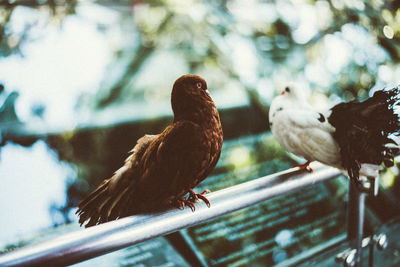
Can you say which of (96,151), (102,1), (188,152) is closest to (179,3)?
(102,1)

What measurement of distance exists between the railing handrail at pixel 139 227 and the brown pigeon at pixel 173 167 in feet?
0.12

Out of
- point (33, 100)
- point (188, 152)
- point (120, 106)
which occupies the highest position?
point (188, 152)

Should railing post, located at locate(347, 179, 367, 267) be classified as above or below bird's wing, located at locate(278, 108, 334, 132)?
below

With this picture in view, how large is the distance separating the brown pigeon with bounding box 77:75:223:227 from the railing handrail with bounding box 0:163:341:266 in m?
0.04

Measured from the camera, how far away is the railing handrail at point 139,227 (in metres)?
0.45

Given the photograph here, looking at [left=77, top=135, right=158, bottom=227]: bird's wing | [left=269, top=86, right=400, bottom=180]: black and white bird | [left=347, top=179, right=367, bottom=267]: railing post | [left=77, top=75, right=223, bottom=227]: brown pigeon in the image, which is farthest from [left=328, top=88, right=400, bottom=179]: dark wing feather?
[left=77, top=135, right=158, bottom=227]: bird's wing

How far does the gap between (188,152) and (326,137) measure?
0.48 meters

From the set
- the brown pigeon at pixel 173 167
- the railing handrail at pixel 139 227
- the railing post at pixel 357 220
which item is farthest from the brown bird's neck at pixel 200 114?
the railing post at pixel 357 220

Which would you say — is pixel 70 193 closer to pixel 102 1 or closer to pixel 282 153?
pixel 102 1

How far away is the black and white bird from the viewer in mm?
781

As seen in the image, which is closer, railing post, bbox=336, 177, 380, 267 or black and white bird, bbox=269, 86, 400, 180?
black and white bird, bbox=269, 86, 400, 180

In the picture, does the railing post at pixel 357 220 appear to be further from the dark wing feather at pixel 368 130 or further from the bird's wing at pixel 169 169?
the bird's wing at pixel 169 169

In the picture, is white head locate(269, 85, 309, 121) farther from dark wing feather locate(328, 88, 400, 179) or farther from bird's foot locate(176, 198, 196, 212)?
bird's foot locate(176, 198, 196, 212)

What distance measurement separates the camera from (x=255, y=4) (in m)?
1.88
